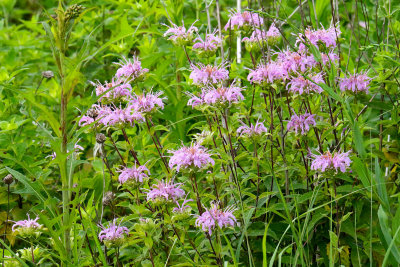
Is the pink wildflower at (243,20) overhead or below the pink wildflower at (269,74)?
overhead

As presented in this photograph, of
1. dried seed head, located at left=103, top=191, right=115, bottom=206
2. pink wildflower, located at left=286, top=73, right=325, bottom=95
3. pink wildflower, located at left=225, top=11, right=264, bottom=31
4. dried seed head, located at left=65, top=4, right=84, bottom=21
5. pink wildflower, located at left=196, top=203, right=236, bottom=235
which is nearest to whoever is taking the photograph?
dried seed head, located at left=65, top=4, right=84, bottom=21

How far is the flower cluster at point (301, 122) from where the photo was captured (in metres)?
1.74

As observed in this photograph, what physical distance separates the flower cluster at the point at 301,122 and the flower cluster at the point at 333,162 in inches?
4.3

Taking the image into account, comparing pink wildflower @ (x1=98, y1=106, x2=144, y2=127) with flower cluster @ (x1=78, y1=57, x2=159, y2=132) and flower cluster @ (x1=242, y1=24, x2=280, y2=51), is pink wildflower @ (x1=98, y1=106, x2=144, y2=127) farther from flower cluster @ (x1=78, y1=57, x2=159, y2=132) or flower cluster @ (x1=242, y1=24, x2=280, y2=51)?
flower cluster @ (x1=242, y1=24, x2=280, y2=51)

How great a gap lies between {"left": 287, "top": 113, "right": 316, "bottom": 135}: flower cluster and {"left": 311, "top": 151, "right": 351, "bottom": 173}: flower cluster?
0.36 ft

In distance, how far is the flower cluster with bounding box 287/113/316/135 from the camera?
1.74m

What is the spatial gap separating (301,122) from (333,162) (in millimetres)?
165

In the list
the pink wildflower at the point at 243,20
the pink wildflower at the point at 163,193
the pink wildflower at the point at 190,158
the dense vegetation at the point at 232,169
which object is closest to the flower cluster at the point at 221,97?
the dense vegetation at the point at 232,169

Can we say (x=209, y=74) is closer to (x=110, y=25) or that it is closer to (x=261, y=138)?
(x=261, y=138)

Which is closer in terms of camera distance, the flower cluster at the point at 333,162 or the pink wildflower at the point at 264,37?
the flower cluster at the point at 333,162

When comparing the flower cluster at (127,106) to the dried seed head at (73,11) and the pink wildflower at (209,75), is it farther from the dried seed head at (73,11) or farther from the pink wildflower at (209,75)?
the dried seed head at (73,11)

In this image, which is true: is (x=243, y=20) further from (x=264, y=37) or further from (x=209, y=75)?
(x=209, y=75)

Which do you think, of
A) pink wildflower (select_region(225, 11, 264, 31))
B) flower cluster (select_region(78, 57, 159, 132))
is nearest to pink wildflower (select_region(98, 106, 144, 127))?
flower cluster (select_region(78, 57, 159, 132))

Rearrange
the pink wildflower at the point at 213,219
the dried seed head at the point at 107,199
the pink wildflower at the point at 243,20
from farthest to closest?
1. the pink wildflower at the point at 243,20
2. the dried seed head at the point at 107,199
3. the pink wildflower at the point at 213,219
